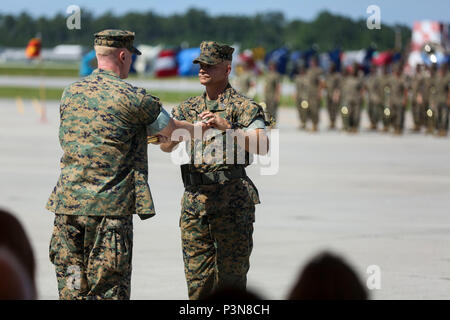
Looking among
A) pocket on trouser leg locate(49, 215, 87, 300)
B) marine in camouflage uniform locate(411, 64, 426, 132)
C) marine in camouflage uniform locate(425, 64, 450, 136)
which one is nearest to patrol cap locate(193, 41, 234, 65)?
pocket on trouser leg locate(49, 215, 87, 300)

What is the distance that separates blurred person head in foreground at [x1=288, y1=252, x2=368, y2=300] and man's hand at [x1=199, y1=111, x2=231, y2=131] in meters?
3.26

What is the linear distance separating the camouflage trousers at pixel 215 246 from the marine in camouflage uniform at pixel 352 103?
25.3 meters

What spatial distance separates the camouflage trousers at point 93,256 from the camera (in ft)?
18.0

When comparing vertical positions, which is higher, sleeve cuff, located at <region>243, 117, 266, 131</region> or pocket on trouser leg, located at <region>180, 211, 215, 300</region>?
sleeve cuff, located at <region>243, 117, 266, 131</region>

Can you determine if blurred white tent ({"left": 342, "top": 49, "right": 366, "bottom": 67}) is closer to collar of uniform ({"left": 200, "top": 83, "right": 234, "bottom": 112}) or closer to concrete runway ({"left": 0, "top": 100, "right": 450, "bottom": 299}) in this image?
concrete runway ({"left": 0, "top": 100, "right": 450, "bottom": 299})

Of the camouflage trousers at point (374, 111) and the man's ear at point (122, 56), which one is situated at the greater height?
the man's ear at point (122, 56)

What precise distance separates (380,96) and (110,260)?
92.2 ft

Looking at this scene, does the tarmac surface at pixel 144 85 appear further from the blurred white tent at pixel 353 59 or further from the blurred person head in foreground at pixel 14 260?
the blurred person head in foreground at pixel 14 260

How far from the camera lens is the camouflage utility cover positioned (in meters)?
5.53

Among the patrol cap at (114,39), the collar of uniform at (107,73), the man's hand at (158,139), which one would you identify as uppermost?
the patrol cap at (114,39)

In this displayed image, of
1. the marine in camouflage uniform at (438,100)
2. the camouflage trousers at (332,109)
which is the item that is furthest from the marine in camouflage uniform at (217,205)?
the camouflage trousers at (332,109)

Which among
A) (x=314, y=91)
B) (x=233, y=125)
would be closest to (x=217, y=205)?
(x=233, y=125)

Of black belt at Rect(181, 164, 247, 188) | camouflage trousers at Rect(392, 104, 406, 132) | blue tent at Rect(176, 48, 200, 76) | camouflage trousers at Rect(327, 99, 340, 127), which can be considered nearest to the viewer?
black belt at Rect(181, 164, 247, 188)

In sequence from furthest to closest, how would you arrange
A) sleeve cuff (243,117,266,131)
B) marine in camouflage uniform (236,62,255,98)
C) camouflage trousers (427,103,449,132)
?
1. marine in camouflage uniform (236,62,255,98)
2. camouflage trousers (427,103,449,132)
3. sleeve cuff (243,117,266,131)
